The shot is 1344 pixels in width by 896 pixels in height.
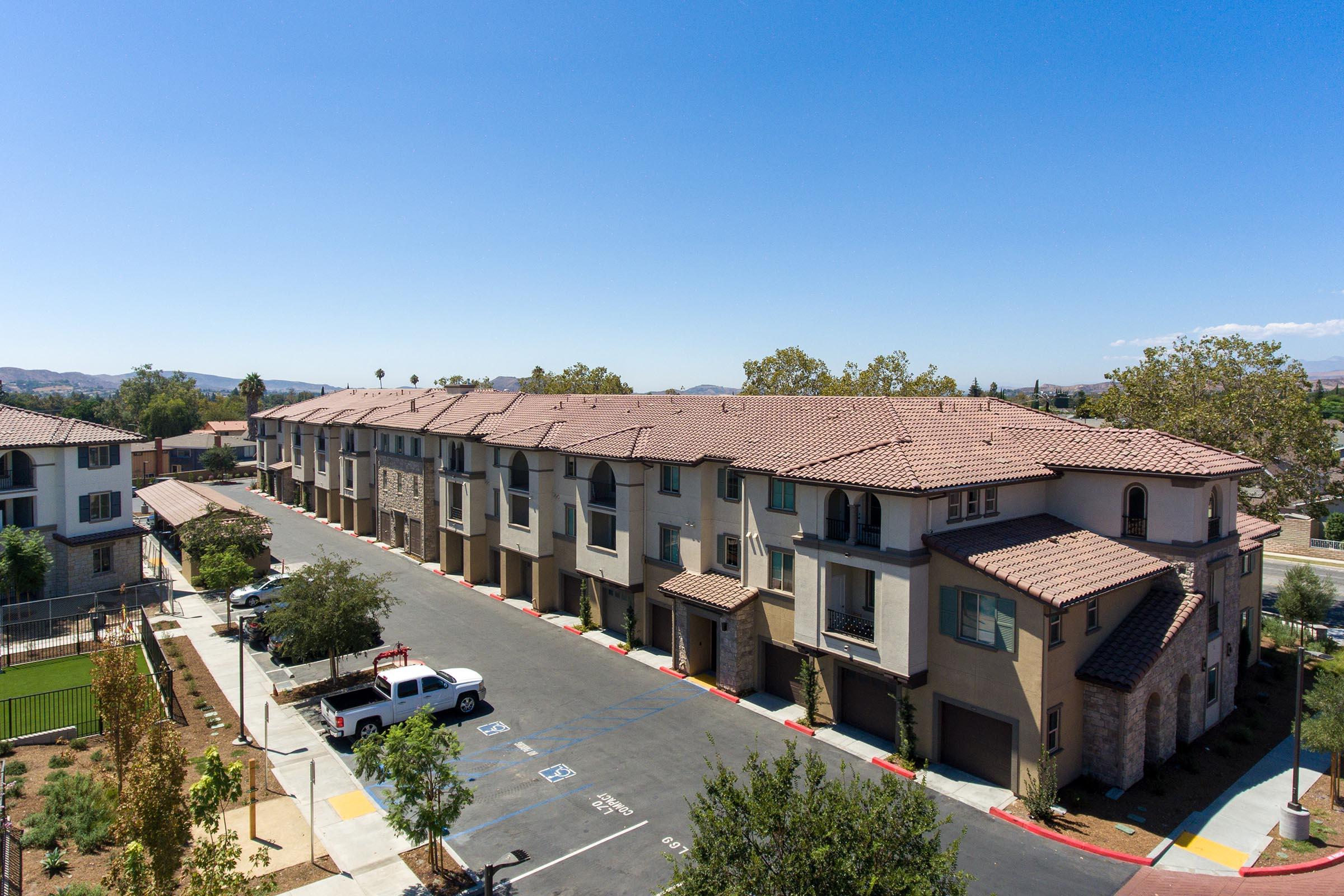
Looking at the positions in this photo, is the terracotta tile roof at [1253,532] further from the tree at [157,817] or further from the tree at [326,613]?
the tree at [157,817]

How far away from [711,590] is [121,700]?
1791cm

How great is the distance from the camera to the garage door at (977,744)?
2086 centimetres

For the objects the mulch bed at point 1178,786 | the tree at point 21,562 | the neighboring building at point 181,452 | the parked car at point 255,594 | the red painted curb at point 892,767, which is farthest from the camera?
the neighboring building at point 181,452

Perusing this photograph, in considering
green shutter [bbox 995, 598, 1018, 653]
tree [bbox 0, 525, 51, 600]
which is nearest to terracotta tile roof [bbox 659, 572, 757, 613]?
green shutter [bbox 995, 598, 1018, 653]

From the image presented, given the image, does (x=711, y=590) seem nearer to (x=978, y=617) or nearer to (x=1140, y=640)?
(x=978, y=617)

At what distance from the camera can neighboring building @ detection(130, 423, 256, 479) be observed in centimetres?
8625

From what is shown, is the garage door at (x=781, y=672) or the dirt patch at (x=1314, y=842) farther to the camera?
the garage door at (x=781, y=672)

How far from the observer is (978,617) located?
20.9 metres

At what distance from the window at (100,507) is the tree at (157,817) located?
109 ft

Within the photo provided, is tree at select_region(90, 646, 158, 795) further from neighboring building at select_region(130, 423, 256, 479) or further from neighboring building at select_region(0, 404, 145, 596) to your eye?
neighboring building at select_region(130, 423, 256, 479)

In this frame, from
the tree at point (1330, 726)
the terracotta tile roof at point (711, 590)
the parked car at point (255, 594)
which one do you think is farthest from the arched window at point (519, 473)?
the tree at point (1330, 726)

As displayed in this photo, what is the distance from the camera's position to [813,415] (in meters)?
31.0

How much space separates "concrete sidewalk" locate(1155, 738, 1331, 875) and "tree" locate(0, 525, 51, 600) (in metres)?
43.5

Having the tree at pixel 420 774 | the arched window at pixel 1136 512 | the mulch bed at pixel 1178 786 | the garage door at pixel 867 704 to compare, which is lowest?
the mulch bed at pixel 1178 786
